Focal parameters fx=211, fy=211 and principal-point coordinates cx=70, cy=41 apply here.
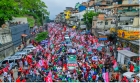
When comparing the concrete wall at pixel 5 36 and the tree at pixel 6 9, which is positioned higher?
the tree at pixel 6 9

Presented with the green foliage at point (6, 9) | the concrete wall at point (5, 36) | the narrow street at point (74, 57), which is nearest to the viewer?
the narrow street at point (74, 57)

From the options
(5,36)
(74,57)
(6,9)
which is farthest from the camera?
(6,9)

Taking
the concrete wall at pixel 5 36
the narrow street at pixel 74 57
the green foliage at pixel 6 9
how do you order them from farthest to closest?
1. the green foliage at pixel 6 9
2. the concrete wall at pixel 5 36
3. the narrow street at pixel 74 57

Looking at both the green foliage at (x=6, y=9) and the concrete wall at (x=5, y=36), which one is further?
the green foliage at (x=6, y=9)

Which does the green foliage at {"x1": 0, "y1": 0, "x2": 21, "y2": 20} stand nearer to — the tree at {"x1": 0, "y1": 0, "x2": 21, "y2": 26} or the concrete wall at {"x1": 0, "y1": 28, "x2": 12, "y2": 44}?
the tree at {"x1": 0, "y1": 0, "x2": 21, "y2": 26}

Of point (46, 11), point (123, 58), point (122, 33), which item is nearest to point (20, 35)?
point (122, 33)

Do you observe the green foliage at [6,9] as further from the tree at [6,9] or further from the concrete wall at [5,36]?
the concrete wall at [5,36]

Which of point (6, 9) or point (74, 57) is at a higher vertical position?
point (6, 9)

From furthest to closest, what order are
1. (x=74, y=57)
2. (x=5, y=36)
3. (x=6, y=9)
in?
1. (x=6, y=9)
2. (x=5, y=36)
3. (x=74, y=57)

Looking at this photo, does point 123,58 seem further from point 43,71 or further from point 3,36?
point 3,36

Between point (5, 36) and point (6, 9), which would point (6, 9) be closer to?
point (6, 9)

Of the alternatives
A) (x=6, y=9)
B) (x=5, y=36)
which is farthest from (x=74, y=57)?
(x=6, y=9)

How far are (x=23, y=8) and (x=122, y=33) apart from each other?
3075 cm

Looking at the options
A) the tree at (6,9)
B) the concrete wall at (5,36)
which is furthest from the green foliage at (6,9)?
the concrete wall at (5,36)
